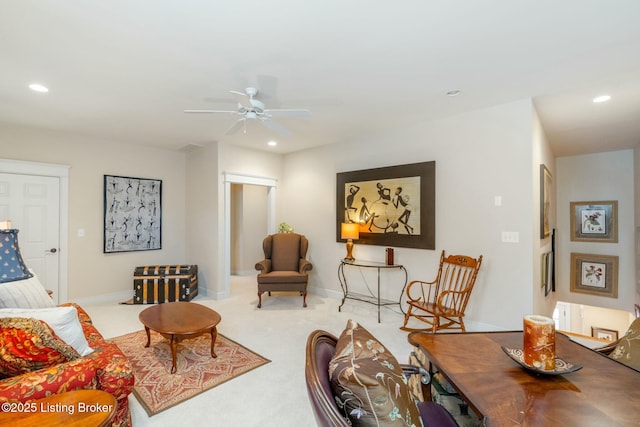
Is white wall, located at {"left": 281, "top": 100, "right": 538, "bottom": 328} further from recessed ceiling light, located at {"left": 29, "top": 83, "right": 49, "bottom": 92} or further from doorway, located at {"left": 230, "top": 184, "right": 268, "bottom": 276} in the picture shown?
recessed ceiling light, located at {"left": 29, "top": 83, "right": 49, "bottom": 92}

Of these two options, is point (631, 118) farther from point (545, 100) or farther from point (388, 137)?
point (388, 137)

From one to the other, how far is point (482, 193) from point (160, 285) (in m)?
4.77

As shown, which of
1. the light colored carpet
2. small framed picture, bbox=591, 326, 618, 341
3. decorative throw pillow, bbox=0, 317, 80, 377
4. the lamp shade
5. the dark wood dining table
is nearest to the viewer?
the dark wood dining table

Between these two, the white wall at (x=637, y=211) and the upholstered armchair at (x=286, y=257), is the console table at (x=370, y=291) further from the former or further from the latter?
the white wall at (x=637, y=211)

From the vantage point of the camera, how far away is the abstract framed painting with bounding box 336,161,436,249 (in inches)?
152

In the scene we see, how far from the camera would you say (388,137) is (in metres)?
4.29

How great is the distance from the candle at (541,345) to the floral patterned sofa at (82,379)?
209cm

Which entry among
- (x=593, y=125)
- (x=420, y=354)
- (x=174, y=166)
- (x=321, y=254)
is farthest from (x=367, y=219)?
(x=174, y=166)

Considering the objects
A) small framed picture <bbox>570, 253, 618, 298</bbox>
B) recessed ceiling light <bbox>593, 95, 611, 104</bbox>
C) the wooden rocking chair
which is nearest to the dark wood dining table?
the wooden rocking chair

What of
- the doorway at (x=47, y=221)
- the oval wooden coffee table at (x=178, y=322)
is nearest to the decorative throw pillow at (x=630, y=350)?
the oval wooden coffee table at (x=178, y=322)

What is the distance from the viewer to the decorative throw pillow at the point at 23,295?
2.03 metres

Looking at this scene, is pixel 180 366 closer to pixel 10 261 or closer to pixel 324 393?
pixel 10 261

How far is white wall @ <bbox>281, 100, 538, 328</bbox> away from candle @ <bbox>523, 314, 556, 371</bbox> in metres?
2.20

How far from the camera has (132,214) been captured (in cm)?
497
